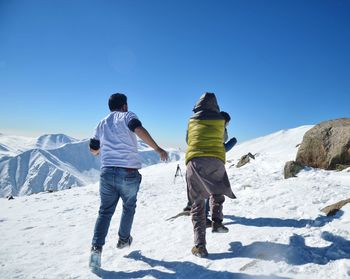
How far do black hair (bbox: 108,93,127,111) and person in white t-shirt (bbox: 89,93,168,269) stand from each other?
13cm

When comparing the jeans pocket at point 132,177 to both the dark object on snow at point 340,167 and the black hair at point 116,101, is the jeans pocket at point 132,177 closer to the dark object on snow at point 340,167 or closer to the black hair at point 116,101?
the black hair at point 116,101

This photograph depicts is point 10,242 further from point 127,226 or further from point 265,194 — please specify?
point 265,194

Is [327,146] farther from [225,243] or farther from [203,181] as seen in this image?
[203,181]

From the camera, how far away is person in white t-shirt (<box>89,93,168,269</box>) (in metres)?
4.75

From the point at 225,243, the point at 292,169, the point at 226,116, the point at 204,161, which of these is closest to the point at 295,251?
the point at 225,243

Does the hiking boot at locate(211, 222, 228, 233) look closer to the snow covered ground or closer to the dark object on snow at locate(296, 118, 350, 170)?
the snow covered ground

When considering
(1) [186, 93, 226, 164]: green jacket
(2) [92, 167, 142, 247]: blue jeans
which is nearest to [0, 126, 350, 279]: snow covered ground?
(2) [92, 167, 142, 247]: blue jeans

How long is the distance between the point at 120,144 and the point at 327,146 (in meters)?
10.2

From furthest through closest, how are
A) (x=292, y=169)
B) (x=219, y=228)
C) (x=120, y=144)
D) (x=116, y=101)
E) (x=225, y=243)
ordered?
1. (x=292, y=169)
2. (x=219, y=228)
3. (x=116, y=101)
4. (x=225, y=243)
5. (x=120, y=144)

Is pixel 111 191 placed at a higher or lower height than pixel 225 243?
higher

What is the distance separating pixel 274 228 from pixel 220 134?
7.07ft

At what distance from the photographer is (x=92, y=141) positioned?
17.5 ft

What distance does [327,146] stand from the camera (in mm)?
12047

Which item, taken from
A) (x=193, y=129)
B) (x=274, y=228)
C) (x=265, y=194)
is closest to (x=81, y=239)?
(x=193, y=129)
